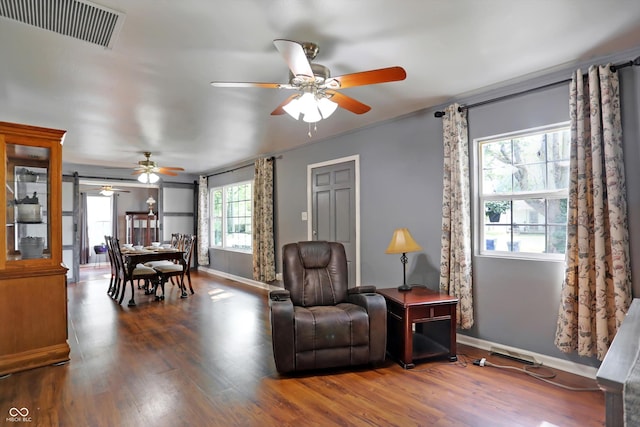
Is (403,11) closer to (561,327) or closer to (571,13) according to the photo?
(571,13)

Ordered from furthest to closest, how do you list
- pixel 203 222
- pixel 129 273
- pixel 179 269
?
pixel 203 222
pixel 179 269
pixel 129 273

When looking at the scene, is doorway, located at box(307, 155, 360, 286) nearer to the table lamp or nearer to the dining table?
the table lamp

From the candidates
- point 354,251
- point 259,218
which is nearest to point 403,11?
point 354,251

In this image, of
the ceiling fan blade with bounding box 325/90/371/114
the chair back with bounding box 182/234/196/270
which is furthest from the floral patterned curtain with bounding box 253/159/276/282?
the ceiling fan blade with bounding box 325/90/371/114

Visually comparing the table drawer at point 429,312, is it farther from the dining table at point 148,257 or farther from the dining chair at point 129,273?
the dining chair at point 129,273

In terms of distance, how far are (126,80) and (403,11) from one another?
230 cm

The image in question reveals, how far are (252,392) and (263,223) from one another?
3.71 metres

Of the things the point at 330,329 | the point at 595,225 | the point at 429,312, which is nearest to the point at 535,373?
the point at 429,312

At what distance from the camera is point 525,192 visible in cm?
306

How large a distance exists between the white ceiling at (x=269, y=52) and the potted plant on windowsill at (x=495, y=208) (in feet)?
3.60

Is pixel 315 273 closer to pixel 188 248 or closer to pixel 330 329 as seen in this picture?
pixel 330 329

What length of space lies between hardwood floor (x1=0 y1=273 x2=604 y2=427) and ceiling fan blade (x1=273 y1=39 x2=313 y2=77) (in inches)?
84.7

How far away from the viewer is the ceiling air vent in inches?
70.0

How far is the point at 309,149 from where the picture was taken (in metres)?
5.26
